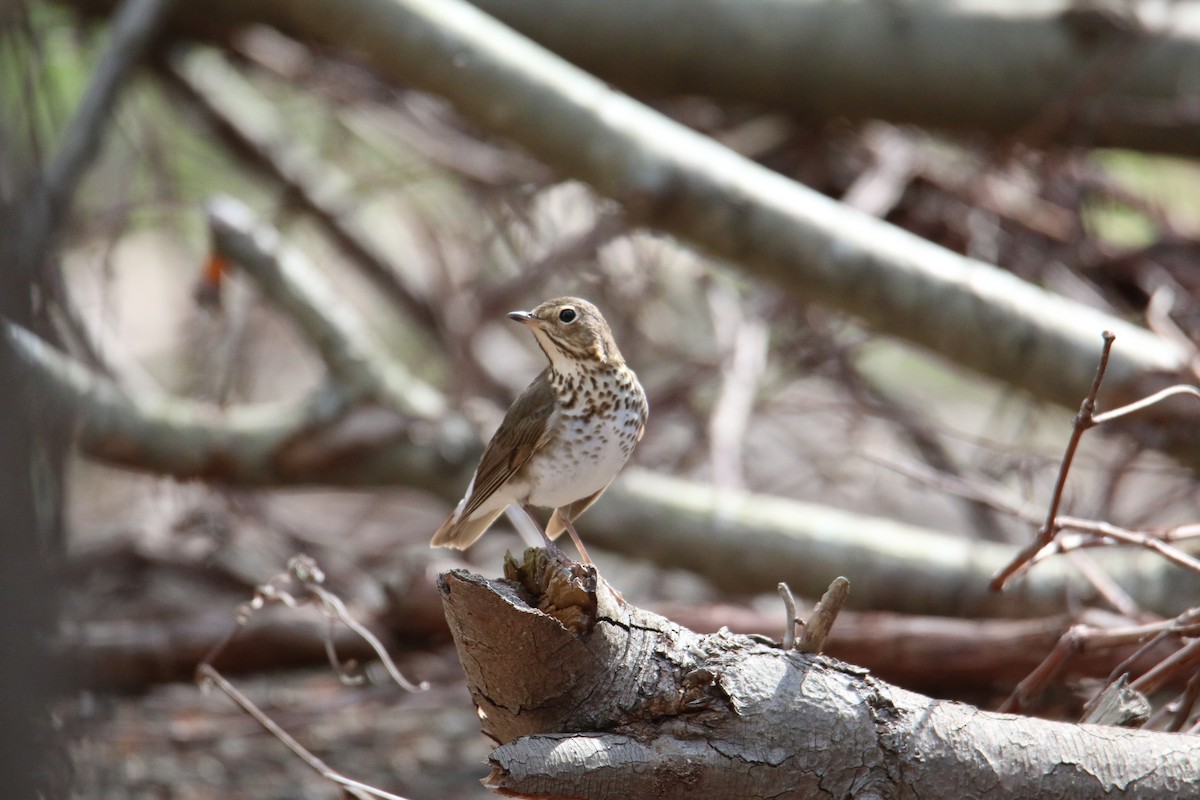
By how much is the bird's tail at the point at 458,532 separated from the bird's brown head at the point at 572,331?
45 centimetres

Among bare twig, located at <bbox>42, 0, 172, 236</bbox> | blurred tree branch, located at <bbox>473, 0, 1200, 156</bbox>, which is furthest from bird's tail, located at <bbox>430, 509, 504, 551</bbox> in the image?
blurred tree branch, located at <bbox>473, 0, 1200, 156</bbox>

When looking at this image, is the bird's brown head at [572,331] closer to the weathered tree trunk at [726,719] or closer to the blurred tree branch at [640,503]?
the weathered tree trunk at [726,719]

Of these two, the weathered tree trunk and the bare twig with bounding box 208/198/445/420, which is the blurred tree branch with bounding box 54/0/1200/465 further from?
the weathered tree trunk

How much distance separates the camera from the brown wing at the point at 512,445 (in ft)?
9.46

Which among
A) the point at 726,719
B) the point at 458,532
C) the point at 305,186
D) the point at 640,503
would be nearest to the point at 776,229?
the point at 640,503

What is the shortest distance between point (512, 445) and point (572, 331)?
30 cm

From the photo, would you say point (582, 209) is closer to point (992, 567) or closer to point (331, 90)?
point (331, 90)

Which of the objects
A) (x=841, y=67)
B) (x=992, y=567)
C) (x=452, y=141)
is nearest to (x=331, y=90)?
(x=452, y=141)

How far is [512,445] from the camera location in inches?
114

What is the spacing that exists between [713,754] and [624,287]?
394 centimetres

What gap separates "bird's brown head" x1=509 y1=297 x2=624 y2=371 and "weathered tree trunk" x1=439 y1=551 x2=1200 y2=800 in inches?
37.1

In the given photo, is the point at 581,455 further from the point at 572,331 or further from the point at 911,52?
the point at 911,52

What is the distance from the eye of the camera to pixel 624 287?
5.72m

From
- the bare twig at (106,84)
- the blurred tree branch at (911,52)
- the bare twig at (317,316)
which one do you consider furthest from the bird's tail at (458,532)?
the blurred tree branch at (911,52)
